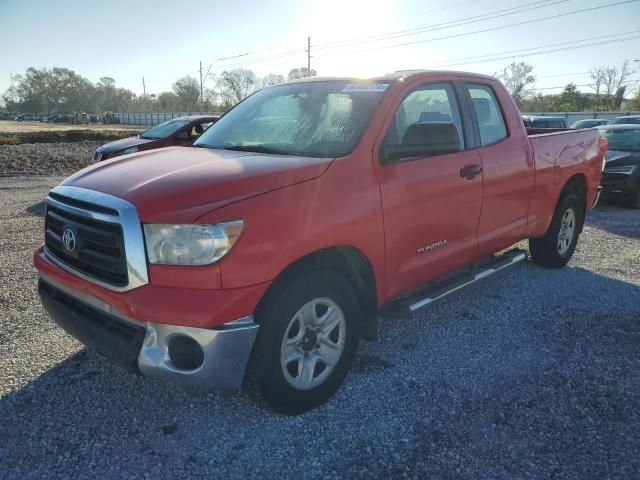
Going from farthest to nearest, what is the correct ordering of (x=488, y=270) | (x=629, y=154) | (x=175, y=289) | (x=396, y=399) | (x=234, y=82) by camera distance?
(x=234, y=82) → (x=629, y=154) → (x=488, y=270) → (x=396, y=399) → (x=175, y=289)

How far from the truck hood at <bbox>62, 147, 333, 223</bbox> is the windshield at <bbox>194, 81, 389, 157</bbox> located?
220 mm

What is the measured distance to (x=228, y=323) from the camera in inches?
96.3

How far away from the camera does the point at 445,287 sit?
3.89 m

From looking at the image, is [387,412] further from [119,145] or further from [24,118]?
[24,118]

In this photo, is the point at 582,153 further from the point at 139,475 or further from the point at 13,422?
the point at 13,422

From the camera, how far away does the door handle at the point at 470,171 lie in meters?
3.70

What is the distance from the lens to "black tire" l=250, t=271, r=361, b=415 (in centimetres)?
258

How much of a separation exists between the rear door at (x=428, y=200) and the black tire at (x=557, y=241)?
1.81 m

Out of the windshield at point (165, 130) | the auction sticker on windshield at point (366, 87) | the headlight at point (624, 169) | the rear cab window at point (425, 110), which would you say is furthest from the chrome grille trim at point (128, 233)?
the headlight at point (624, 169)

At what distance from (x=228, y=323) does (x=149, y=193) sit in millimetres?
766

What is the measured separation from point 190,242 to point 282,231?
0.45 m

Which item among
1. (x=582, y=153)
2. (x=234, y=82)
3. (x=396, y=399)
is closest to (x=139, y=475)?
(x=396, y=399)

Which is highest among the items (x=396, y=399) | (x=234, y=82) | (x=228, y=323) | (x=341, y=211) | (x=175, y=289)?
(x=234, y=82)

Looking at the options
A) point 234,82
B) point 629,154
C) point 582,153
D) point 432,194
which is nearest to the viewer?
point 432,194
